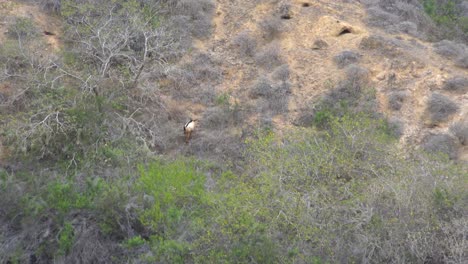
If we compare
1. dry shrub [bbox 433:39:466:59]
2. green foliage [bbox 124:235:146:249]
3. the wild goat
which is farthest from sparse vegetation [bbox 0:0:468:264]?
dry shrub [bbox 433:39:466:59]

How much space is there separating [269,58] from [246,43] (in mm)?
917

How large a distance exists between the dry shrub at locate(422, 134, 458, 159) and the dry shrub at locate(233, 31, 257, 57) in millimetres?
5624

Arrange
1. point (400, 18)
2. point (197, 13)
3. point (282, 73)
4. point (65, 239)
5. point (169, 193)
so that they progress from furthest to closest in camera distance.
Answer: point (400, 18) → point (197, 13) → point (282, 73) → point (169, 193) → point (65, 239)

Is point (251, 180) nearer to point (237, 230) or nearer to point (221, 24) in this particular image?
point (237, 230)

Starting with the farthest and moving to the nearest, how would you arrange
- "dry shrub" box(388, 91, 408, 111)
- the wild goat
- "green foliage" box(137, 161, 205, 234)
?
"dry shrub" box(388, 91, 408, 111)
the wild goat
"green foliage" box(137, 161, 205, 234)

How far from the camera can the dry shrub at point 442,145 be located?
12380 mm

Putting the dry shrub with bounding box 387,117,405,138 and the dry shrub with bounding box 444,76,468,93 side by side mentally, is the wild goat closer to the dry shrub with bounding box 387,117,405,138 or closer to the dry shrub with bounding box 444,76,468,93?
the dry shrub with bounding box 387,117,405,138

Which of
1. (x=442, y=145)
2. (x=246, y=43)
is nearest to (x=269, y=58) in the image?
(x=246, y=43)

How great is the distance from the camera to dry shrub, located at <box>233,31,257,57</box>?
16.0 meters

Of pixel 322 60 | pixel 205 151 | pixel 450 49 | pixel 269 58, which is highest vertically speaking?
pixel 450 49

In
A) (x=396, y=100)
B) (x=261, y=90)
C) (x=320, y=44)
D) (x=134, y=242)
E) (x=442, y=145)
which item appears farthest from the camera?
(x=320, y=44)

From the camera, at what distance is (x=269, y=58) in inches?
617

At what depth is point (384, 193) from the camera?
8523mm

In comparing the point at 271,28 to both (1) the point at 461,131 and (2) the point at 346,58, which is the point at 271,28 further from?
(1) the point at 461,131
